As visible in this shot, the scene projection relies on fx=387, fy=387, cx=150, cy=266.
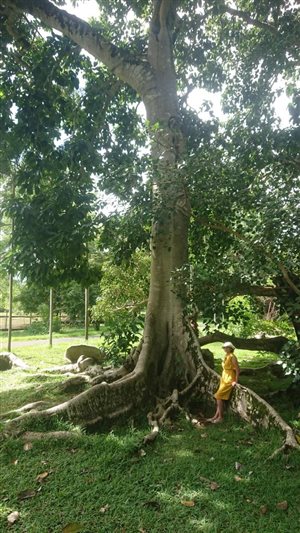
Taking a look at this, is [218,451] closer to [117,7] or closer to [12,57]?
[12,57]

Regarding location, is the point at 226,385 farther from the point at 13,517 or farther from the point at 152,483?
the point at 13,517

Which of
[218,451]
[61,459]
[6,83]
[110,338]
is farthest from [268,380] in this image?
[6,83]

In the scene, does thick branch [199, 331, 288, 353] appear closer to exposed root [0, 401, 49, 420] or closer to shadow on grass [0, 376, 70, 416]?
shadow on grass [0, 376, 70, 416]

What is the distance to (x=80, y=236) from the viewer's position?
7.16 metres

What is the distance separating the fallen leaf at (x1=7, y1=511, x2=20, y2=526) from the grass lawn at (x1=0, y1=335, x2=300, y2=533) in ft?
0.14

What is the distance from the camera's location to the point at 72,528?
3.18 metres

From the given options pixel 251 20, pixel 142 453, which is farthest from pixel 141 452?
pixel 251 20

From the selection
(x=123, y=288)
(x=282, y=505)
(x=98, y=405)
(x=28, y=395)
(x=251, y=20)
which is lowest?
(x=282, y=505)

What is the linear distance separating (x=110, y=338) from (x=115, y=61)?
5912 mm

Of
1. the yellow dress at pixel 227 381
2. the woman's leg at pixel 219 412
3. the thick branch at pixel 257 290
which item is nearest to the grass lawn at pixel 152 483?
the woman's leg at pixel 219 412

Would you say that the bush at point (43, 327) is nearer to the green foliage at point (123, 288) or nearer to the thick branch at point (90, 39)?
the green foliage at point (123, 288)

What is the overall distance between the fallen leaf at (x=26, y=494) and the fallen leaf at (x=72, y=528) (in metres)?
0.64

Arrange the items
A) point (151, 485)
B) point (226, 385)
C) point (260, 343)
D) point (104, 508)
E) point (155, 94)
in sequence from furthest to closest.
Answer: point (260, 343) → point (155, 94) → point (226, 385) → point (151, 485) → point (104, 508)

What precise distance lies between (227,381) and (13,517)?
376 centimetres
